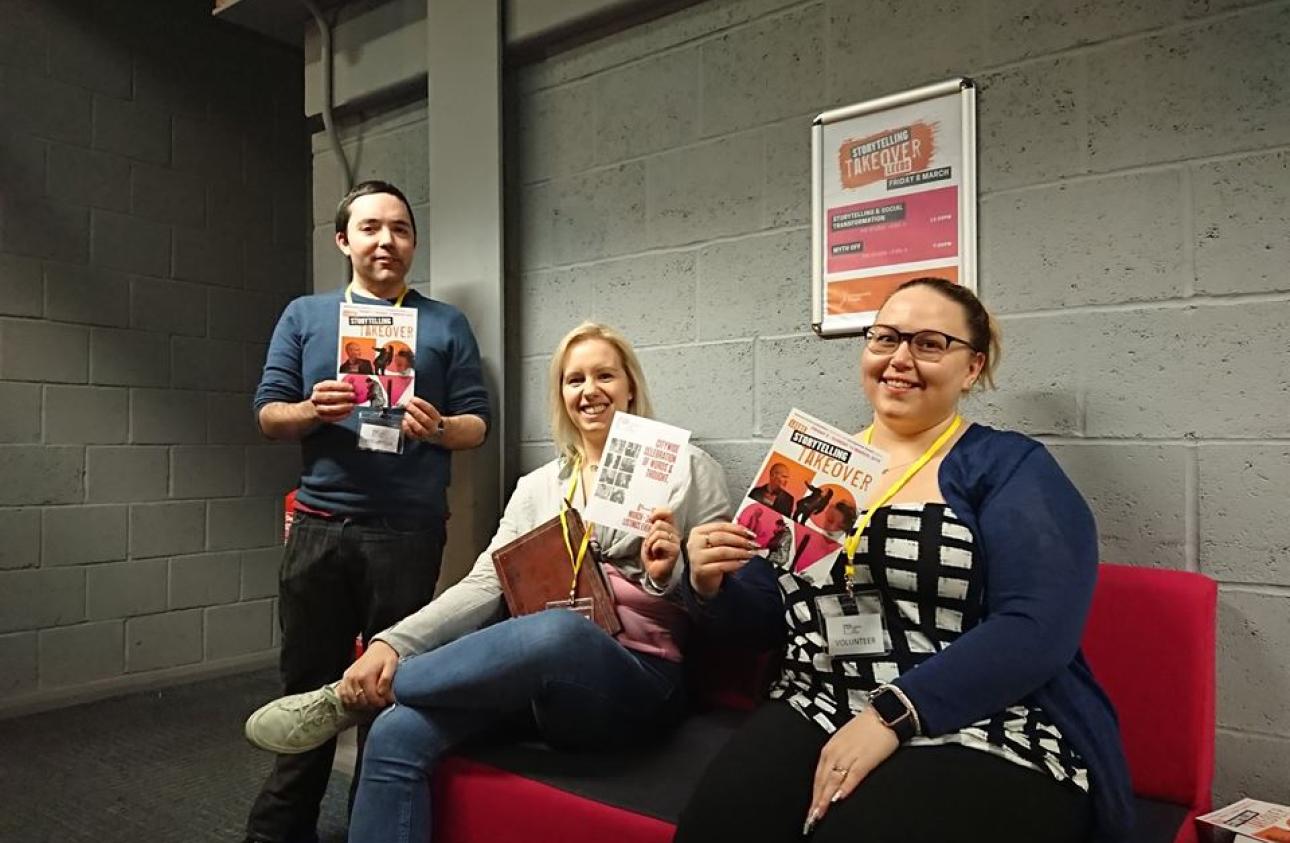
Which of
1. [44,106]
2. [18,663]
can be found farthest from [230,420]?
[44,106]

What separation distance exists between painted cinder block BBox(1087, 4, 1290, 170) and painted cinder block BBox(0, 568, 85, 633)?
12.3ft

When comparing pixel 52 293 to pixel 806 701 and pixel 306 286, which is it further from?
pixel 806 701

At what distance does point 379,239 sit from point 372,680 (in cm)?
110

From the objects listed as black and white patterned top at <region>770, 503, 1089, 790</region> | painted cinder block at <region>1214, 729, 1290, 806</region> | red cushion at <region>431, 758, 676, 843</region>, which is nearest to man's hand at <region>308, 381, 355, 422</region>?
red cushion at <region>431, 758, 676, 843</region>

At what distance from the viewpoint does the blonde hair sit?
203cm

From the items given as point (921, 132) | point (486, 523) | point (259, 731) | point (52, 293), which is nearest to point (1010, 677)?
point (921, 132)

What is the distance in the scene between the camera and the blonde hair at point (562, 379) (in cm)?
203

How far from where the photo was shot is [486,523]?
2.66 metres

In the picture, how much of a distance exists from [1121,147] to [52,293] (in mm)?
3652

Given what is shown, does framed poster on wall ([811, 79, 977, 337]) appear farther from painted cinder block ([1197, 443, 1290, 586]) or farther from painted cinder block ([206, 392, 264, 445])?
painted cinder block ([206, 392, 264, 445])

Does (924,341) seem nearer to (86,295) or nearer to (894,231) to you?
(894,231)

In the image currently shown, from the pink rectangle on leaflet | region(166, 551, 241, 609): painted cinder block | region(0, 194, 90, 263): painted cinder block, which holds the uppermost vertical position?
region(0, 194, 90, 263): painted cinder block

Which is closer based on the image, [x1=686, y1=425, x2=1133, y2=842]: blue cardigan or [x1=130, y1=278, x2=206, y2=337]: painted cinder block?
[x1=686, y1=425, x2=1133, y2=842]: blue cardigan

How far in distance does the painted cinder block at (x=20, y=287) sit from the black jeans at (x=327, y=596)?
2031mm
